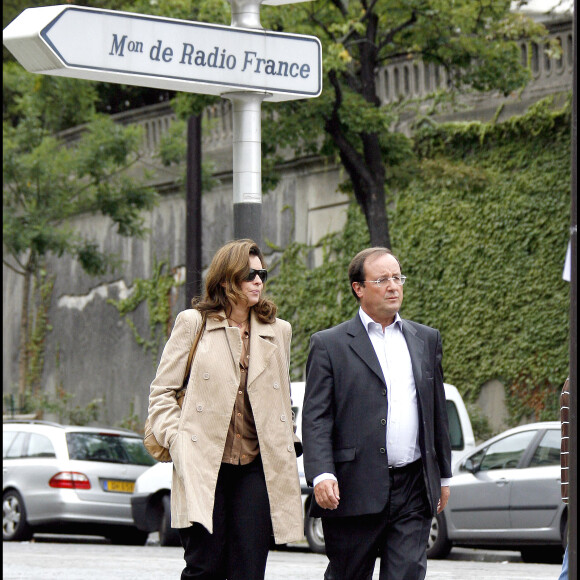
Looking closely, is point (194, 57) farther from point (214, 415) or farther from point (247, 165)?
point (214, 415)

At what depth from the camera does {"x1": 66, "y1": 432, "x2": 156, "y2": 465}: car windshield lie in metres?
16.3

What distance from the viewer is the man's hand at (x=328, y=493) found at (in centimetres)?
513

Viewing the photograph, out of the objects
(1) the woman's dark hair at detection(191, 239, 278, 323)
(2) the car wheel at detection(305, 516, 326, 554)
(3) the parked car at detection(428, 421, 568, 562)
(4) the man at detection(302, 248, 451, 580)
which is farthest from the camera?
(2) the car wheel at detection(305, 516, 326, 554)

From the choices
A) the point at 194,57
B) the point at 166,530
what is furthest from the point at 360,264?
the point at 166,530

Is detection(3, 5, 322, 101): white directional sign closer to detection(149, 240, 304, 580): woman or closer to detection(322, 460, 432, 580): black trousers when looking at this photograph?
detection(149, 240, 304, 580): woman

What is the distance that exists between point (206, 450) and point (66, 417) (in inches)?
932

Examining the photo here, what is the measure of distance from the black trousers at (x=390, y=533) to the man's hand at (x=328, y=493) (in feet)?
0.57

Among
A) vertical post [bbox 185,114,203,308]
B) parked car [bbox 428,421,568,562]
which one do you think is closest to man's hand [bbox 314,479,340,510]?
parked car [bbox 428,421,568,562]

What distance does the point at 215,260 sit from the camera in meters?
5.40

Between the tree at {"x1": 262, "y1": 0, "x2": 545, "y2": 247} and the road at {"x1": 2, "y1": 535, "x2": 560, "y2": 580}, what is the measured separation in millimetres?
4874

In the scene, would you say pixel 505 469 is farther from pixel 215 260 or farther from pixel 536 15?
pixel 536 15

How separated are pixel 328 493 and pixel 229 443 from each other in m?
0.43

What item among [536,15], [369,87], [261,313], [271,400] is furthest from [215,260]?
[536,15]

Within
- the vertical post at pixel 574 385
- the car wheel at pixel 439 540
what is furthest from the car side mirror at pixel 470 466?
the vertical post at pixel 574 385
